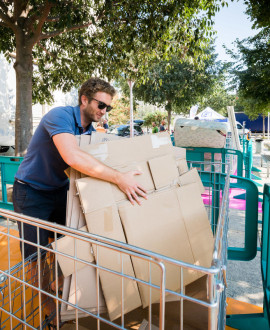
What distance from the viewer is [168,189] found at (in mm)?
1773

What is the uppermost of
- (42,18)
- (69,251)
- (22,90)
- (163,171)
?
(42,18)

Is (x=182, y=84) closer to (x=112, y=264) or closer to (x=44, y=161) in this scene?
(x=44, y=161)

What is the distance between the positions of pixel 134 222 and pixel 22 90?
557cm

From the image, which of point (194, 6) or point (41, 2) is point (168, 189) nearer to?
point (194, 6)

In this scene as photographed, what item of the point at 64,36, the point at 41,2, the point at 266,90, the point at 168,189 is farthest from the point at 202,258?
the point at 266,90

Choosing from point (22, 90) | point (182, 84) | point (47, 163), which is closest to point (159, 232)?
point (47, 163)

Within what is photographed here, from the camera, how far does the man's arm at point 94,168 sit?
61.4 inches

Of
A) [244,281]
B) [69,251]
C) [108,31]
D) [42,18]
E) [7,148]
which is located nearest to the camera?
[69,251]

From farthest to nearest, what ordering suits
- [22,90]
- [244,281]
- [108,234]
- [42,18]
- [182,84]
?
[182,84], [22,90], [42,18], [244,281], [108,234]

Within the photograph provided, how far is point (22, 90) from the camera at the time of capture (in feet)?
20.1

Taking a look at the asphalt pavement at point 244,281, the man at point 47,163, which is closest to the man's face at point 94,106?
the man at point 47,163

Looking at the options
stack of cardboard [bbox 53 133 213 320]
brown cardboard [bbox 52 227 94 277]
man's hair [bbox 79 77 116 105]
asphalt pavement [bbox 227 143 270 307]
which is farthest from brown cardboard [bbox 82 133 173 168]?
asphalt pavement [bbox 227 143 270 307]

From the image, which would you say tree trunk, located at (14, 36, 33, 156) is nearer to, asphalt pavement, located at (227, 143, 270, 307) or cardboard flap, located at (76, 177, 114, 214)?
asphalt pavement, located at (227, 143, 270, 307)

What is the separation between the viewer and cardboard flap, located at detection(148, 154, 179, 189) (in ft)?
5.88
